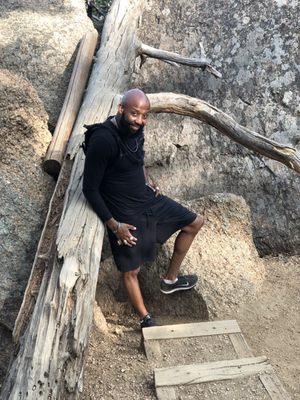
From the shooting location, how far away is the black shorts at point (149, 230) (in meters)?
4.32

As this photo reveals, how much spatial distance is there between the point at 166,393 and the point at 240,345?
924mm

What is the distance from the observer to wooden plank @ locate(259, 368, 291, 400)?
11.4ft

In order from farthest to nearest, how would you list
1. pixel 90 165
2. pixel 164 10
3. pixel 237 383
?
pixel 164 10 < pixel 90 165 < pixel 237 383

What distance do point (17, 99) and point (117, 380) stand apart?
2981 mm

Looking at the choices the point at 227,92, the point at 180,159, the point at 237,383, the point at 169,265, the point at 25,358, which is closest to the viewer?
the point at 25,358

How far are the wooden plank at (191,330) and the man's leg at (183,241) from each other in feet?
2.27

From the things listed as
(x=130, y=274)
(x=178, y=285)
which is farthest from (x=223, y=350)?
(x=130, y=274)

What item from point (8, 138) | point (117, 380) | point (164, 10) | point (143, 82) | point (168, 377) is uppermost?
point (164, 10)

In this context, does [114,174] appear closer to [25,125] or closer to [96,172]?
[96,172]

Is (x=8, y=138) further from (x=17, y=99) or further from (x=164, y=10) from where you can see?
(x=164, y=10)

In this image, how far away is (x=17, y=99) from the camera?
197 inches

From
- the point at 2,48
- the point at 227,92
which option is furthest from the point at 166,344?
the point at 2,48

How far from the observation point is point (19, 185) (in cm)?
484

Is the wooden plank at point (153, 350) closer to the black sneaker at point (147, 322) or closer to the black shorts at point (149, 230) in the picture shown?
the black sneaker at point (147, 322)
